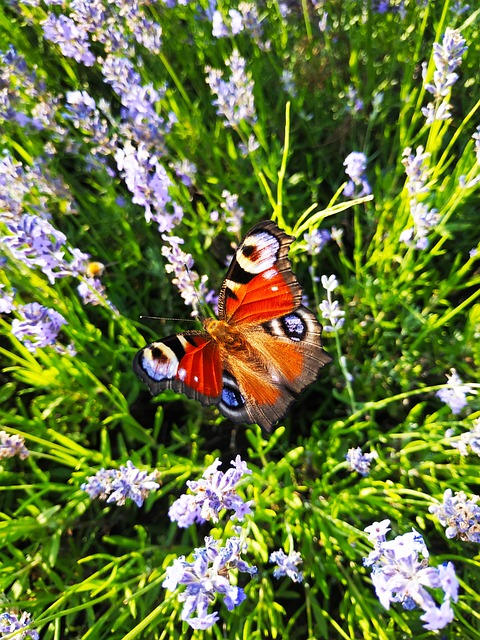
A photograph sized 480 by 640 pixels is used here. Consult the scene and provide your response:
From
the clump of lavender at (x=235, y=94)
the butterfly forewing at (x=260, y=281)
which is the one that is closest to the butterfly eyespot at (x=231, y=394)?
the butterfly forewing at (x=260, y=281)

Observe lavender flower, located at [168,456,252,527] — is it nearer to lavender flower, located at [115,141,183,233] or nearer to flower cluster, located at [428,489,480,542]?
flower cluster, located at [428,489,480,542]

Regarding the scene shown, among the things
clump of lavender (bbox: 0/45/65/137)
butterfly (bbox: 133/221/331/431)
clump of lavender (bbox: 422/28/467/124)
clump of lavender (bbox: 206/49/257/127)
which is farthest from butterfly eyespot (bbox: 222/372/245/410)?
clump of lavender (bbox: 0/45/65/137)

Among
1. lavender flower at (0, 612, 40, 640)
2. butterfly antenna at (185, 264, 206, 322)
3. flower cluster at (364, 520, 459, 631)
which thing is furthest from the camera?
butterfly antenna at (185, 264, 206, 322)

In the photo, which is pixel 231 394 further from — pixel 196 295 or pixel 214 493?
pixel 214 493

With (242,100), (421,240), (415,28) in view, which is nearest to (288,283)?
(421,240)

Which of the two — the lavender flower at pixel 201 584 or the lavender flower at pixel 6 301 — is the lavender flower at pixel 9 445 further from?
the lavender flower at pixel 201 584

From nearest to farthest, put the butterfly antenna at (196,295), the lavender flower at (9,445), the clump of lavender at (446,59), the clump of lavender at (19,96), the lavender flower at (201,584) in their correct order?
the lavender flower at (201,584) → the clump of lavender at (446,59) → the lavender flower at (9,445) → the butterfly antenna at (196,295) → the clump of lavender at (19,96)
